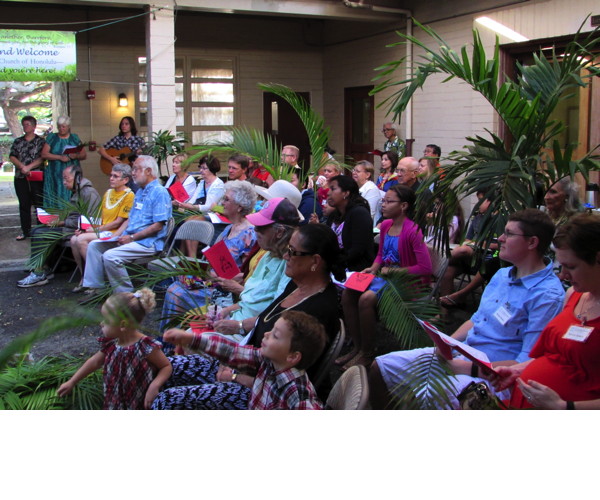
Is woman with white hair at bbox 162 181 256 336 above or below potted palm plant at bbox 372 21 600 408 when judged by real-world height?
below

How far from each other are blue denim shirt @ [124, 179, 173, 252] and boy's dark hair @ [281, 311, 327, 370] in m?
4.38

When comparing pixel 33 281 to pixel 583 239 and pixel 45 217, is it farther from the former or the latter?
pixel 583 239

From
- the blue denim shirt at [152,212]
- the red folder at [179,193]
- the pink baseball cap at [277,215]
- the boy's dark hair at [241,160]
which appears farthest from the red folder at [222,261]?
the red folder at [179,193]

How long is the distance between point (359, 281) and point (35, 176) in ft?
22.4

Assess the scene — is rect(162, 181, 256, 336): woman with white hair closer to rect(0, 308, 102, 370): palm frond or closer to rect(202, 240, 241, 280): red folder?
rect(202, 240, 241, 280): red folder

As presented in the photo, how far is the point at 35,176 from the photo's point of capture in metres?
9.88

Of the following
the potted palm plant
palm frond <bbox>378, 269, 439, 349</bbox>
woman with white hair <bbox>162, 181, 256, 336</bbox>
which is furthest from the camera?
woman with white hair <bbox>162, 181, 256, 336</bbox>

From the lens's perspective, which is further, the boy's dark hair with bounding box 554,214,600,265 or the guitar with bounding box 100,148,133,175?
the guitar with bounding box 100,148,133,175

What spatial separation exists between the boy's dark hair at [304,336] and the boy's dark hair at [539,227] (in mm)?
1198

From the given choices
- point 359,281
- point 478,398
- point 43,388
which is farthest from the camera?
point 359,281

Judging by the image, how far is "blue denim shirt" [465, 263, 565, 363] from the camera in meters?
3.07

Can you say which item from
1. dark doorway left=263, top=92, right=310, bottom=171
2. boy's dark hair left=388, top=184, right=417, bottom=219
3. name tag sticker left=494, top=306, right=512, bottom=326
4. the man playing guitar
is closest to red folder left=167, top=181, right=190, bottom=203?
the man playing guitar

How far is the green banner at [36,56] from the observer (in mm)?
9438

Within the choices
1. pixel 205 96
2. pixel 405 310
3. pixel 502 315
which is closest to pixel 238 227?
pixel 405 310
